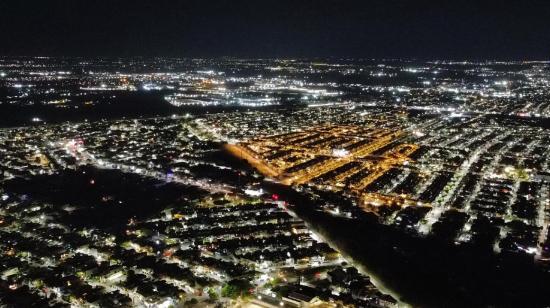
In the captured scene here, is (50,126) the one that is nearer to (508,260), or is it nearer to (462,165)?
(462,165)

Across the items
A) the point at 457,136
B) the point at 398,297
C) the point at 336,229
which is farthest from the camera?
the point at 457,136

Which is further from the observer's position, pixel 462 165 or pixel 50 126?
pixel 50 126

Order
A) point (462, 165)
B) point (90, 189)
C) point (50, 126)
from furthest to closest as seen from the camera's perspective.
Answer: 1. point (50, 126)
2. point (462, 165)
3. point (90, 189)

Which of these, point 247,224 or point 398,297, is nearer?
point 398,297

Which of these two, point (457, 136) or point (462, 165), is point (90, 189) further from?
point (457, 136)

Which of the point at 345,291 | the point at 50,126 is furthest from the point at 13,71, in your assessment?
the point at 345,291

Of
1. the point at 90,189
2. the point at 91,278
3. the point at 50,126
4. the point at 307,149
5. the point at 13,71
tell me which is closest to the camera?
the point at 91,278

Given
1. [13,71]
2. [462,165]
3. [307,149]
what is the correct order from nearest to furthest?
1. [462,165]
2. [307,149]
3. [13,71]

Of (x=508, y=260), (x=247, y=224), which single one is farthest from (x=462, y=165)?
(x=247, y=224)
